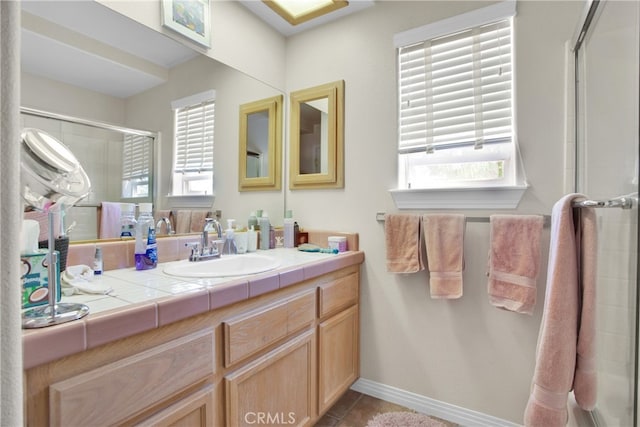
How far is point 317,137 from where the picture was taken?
2039 mm

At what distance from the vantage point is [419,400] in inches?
67.4

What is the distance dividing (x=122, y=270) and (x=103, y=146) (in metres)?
0.50

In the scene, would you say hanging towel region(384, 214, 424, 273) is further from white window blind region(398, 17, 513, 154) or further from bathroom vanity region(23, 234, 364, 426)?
white window blind region(398, 17, 513, 154)

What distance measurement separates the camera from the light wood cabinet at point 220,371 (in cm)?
67

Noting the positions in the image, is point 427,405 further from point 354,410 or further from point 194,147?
point 194,147

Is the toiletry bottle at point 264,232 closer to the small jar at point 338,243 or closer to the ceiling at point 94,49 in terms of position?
the small jar at point 338,243

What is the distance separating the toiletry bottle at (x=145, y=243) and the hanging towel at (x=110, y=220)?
0.08 metres

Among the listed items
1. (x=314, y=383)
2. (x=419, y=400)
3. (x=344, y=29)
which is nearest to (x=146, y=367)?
(x=314, y=383)

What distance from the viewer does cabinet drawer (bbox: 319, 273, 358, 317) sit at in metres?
1.52

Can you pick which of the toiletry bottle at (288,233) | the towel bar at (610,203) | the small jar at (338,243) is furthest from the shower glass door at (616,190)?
the toiletry bottle at (288,233)

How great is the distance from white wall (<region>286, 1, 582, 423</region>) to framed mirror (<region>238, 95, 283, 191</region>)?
20 centimetres

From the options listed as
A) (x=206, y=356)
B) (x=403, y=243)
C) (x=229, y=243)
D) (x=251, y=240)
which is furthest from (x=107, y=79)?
(x=403, y=243)

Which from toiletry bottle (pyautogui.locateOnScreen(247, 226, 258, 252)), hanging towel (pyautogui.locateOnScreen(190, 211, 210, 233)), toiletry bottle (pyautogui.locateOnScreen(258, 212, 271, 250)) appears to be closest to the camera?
hanging towel (pyautogui.locateOnScreen(190, 211, 210, 233))

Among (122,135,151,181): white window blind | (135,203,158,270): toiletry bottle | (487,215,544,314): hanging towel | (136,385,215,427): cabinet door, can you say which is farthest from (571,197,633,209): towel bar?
(122,135,151,181): white window blind
